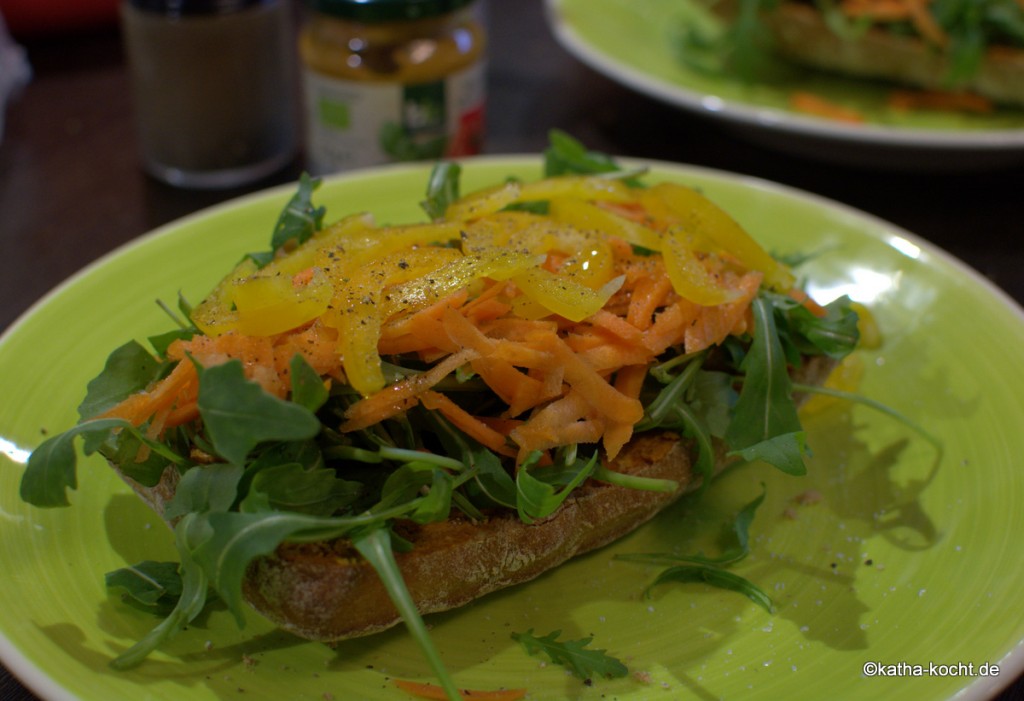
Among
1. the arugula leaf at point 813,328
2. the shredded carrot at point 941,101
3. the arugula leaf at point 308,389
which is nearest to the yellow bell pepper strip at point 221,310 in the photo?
the arugula leaf at point 308,389

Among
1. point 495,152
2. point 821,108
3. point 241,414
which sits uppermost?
point 241,414

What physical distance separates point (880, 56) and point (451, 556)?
9.49ft

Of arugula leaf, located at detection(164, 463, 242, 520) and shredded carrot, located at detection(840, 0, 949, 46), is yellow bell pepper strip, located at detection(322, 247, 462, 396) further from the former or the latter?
shredded carrot, located at detection(840, 0, 949, 46)

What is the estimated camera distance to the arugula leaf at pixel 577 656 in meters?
1.62

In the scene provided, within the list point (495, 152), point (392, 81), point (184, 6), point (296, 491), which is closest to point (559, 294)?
point (296, 491)

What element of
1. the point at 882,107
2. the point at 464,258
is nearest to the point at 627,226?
the point at 464,258

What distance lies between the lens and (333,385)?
1645 mm

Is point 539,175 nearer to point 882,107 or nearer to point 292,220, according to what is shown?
point 292,220

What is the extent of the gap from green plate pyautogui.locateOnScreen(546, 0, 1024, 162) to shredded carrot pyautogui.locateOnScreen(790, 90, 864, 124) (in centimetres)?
4

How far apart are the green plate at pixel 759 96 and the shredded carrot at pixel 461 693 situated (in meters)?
2.23

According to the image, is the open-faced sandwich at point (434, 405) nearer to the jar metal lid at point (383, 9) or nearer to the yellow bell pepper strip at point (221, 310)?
the yellow bell pepper strip at point (221, 310)

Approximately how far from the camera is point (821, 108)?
362 cm

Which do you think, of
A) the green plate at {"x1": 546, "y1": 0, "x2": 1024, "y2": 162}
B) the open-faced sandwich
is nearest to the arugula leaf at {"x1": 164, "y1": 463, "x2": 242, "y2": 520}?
the open-faced sandwich

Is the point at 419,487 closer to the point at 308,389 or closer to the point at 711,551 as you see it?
the point at 308,389
